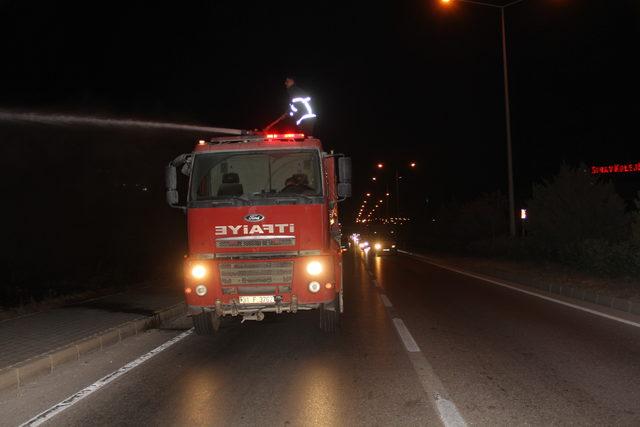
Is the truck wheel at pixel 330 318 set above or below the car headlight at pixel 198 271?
below

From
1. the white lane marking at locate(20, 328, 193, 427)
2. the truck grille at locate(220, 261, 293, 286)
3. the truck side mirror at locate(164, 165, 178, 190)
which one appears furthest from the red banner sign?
the white lane marking at locate(20, 328, 193, 427)

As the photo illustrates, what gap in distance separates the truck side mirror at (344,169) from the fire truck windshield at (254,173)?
1.45 ft

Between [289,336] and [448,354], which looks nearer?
[448,354]

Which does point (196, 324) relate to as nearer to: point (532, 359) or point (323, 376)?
point (323, 376)

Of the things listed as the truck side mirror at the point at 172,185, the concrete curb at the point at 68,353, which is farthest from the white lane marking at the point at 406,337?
the concrete curb at the point at 68,353

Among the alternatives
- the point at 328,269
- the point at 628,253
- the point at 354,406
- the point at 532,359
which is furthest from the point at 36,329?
the point at 628,253

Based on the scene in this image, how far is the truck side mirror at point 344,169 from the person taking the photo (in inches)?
347

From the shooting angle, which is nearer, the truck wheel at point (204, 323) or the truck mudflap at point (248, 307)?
the truck mudflap at point (248, 307)

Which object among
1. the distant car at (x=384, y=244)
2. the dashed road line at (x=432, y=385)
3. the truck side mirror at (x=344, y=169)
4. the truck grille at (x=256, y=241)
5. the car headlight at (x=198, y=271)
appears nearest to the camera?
the dashed road line at (x=432, y=385)

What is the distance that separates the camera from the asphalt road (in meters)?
5.07

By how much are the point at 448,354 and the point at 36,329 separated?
6.56m

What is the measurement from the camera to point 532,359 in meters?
7.04

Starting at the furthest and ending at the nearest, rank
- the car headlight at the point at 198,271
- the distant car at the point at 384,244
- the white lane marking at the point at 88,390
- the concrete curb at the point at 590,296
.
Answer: the distant car at the point at 384,244
the concrete curb at the point at 590,296
the car headlight at the point at 198,271
the white lane marking at the point at 88,390

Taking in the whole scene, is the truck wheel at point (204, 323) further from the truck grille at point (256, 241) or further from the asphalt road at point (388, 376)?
the truck grille at point (256, 241)
